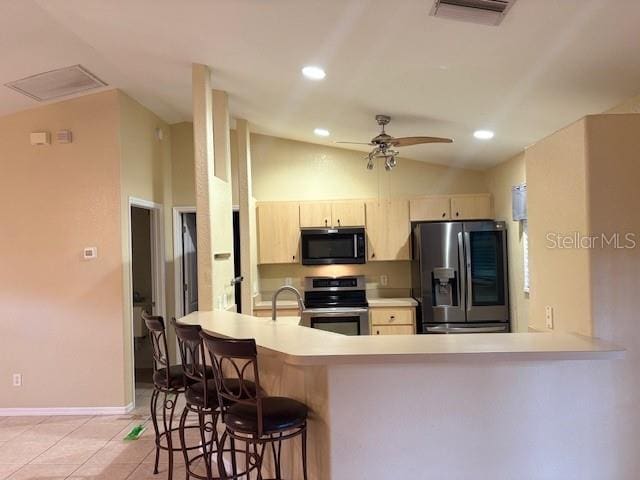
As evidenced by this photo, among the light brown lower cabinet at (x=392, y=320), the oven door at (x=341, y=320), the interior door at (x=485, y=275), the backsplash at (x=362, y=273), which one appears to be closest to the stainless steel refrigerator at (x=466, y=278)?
the interior door at (x=485, y=275)

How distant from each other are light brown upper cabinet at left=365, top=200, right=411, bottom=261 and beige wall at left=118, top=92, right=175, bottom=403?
2263 millimetres

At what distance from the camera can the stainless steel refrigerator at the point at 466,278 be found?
5043mm

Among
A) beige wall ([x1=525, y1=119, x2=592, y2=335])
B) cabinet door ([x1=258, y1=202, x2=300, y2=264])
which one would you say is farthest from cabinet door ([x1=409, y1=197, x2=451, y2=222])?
beige wall ([x1=525, y1=119, x2=592, y2=335])

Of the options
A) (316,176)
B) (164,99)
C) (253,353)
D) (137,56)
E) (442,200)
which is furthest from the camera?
(316,176)

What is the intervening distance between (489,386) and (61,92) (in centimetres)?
410

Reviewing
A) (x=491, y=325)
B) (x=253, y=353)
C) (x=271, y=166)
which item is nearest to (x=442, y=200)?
(x=491, y=325)

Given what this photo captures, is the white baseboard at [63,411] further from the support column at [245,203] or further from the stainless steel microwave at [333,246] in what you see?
the stainless steel microwave at [333,246]

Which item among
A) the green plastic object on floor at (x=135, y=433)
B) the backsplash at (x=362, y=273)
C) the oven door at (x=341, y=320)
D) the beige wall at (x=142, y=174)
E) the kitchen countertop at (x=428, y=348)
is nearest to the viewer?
the kitchen countertop at (x=428, y=348)

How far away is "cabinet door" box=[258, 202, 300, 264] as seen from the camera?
5.58 m

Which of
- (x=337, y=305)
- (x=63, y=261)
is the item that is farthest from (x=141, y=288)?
(x=337, y=305)

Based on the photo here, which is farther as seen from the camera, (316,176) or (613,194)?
(316,176)

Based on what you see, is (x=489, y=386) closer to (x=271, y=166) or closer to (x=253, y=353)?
(x=253, y=353)

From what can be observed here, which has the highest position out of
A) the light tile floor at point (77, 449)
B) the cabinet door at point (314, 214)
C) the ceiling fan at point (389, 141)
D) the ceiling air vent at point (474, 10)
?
the ceiling air vent at point (474, 10)

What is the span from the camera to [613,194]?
220cm
